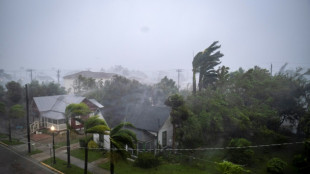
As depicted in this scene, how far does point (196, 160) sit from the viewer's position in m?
15.3

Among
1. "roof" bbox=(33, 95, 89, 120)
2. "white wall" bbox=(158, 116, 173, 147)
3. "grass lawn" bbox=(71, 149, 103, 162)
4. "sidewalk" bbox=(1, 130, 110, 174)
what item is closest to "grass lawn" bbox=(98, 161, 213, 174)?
"sidewalk" bbox=(1, 130, 110, 174)

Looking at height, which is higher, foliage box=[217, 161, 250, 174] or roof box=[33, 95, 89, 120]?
roof box=[33, 95, 89, 120]

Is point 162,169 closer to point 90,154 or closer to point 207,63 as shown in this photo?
point 90,154

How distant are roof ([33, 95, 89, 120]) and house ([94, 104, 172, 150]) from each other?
10.8 m

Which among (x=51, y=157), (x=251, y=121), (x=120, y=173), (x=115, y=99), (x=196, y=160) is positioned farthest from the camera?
(x=115, y=99)

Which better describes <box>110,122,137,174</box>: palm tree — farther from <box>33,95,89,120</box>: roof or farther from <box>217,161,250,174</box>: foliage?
<box>33,95,89,120</box>: roof

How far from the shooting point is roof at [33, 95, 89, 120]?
87.0ft

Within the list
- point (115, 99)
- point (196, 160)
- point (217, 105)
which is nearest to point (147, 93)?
point (115, 99)

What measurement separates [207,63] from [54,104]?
2470 centimetres

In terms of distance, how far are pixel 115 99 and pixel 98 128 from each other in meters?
22.1

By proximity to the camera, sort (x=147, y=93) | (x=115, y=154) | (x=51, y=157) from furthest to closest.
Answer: (x=147, y=93), (x=51, y=157), (x=115, y=154)

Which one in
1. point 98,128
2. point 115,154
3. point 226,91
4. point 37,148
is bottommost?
point 37,148

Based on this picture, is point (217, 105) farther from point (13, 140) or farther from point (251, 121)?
point (13, 140)

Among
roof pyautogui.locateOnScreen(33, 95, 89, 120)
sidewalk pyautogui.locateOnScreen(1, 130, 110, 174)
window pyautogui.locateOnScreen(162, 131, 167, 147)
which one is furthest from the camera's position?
roof pyautogui.locateOnScreen(33, 95, 89, 120)
